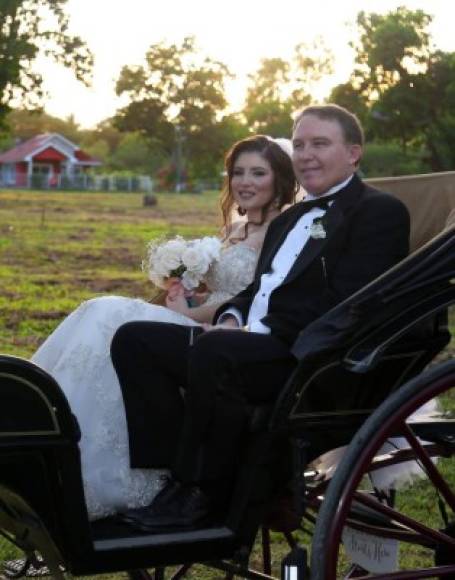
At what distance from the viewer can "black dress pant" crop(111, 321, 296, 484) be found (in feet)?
10.7

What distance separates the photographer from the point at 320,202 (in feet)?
12.2

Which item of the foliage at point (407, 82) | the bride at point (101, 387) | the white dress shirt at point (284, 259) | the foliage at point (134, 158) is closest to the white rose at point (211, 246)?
the bride at point (101, 387)

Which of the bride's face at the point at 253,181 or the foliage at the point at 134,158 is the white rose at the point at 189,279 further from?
the foliage at the point at 134,158

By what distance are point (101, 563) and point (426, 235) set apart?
1.66 meters

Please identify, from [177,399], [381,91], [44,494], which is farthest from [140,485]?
[381,91]

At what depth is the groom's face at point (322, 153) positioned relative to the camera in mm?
3684

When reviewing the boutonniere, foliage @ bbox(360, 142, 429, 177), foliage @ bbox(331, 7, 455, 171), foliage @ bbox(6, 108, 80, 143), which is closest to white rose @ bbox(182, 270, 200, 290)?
the boutonniere

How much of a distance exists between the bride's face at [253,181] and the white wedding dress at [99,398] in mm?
886

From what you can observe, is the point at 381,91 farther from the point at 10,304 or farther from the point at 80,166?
the point at 80,166

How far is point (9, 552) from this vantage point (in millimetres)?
4871

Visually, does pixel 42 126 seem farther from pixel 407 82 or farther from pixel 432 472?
pixel 432 472

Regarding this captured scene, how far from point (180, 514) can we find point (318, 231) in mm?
965

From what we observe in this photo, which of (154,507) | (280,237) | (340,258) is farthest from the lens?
(280,237)

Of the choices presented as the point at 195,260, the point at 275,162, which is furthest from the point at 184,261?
the point at 275,162
